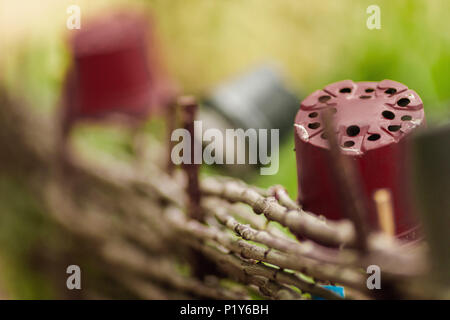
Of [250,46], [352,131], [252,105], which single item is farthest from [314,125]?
[250,46]

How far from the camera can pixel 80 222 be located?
41.8 inches

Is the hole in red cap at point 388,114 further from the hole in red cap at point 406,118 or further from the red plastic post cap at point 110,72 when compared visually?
the red plastic post cap at point 110,72

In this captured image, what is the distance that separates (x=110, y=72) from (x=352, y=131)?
0.69 meters

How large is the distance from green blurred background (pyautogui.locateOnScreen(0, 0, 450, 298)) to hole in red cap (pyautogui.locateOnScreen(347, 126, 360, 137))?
0.32 metres

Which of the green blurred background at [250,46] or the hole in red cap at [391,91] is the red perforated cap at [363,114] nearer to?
the hole in red cap at [391,91]

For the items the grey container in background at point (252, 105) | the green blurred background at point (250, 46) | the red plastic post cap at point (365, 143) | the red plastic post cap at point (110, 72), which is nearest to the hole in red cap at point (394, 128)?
the red plastic post cap at point (365, 143)

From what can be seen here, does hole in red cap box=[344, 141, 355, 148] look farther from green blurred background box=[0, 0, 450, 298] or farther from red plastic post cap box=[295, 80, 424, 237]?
green blurred background box=[0, 0, 450, 298]

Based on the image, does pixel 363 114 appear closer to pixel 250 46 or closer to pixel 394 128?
pixel 394 128

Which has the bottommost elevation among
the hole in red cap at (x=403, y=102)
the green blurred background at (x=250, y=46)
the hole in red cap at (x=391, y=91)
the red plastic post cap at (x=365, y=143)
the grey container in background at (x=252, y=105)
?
the red plastic post cap at (x=365, y=143)

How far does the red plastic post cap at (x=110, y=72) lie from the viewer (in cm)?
99

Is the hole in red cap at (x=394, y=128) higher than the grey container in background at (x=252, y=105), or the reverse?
the grey container in background at (x=252, y=105)

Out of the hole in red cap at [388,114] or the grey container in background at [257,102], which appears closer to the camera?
the hole in red cap at [388,114]

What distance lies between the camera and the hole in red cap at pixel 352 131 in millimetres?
401
